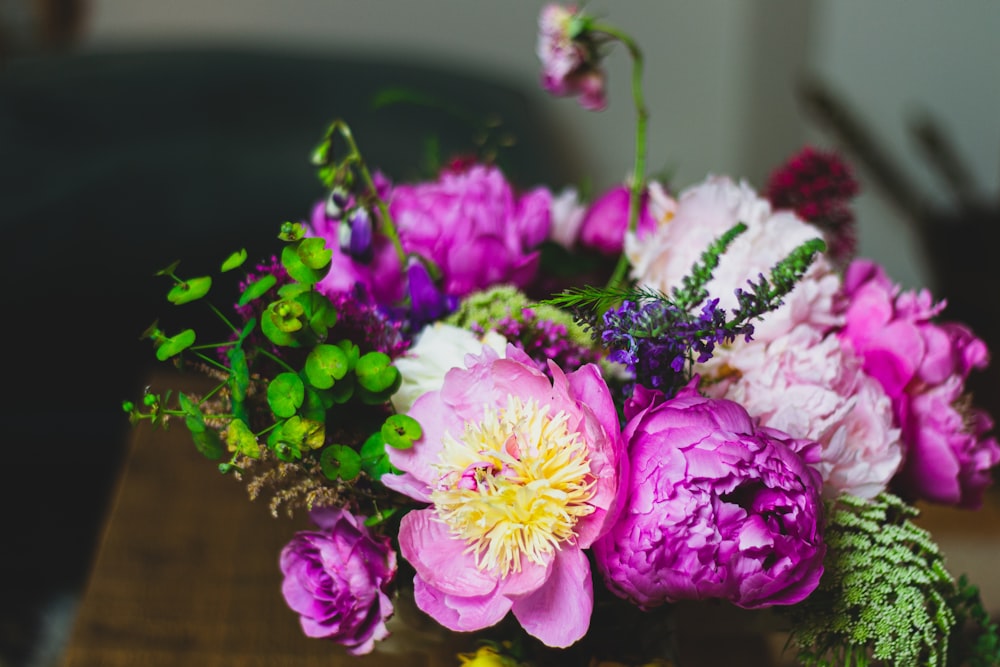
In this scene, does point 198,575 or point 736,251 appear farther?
point 198,575

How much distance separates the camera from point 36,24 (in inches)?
92.5

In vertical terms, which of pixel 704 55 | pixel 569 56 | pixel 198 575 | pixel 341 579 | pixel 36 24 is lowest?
pixel 36 24

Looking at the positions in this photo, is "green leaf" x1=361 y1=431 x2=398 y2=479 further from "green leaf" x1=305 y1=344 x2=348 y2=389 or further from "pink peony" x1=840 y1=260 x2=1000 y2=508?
"pink peony" x1=840 y1=260 x2=1000 y2=508

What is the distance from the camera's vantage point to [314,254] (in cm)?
45

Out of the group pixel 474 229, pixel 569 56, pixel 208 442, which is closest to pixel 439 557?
pixel 208 442

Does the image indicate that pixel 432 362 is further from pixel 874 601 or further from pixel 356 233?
pixel 874 601

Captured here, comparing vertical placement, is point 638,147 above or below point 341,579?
above

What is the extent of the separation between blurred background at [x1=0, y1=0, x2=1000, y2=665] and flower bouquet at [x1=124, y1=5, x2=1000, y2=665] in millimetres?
698

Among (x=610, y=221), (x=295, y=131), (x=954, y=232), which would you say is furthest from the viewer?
(x=295, y=131)

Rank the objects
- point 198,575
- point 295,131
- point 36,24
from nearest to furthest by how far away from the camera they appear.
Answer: point 198,575
point 295,131
point 36,24

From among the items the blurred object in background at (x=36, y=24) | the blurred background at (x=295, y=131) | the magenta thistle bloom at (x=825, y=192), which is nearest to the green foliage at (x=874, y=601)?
the magenta thistle bloom at (x=825, y=192)

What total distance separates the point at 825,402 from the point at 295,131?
5.62ft

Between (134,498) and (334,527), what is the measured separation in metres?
0.61

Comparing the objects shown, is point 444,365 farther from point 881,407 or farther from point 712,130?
point 712,130
